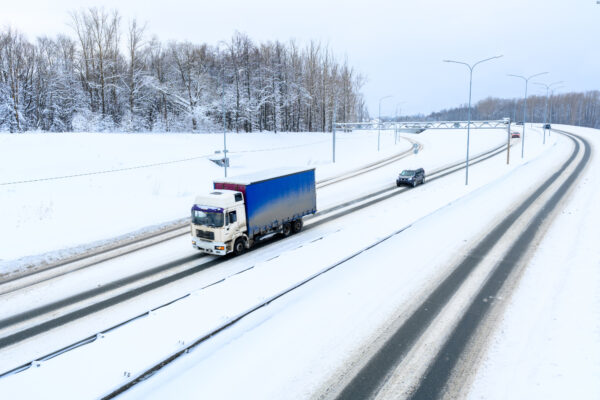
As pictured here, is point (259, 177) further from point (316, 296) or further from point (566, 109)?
point (566, 109)

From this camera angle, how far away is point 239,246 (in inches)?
629

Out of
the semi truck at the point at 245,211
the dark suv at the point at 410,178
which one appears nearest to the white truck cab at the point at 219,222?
the semi truck at the point at 245,211

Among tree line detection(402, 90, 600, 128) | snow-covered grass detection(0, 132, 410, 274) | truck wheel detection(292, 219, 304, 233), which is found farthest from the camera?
tree line detection(402, 90, 600, 128)

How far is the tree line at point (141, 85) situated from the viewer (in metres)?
47.3

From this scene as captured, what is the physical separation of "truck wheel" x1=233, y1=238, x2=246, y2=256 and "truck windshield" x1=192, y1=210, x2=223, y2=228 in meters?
1.23

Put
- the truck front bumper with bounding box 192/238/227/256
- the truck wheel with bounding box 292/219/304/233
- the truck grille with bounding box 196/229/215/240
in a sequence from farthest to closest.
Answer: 1. the truck wheel with bounding box 292/219/304/233
2. the truck grille with bounding box 196/229/215/240
3. the truck front bumper with bounding box 192/238/227/256

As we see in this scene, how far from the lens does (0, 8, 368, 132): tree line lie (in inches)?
1861

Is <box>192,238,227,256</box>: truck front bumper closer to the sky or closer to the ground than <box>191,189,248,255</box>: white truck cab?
closer to the ground

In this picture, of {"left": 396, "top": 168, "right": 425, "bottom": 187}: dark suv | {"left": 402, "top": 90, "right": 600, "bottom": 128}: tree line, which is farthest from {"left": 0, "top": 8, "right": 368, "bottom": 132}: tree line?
{"left": 402, "top": 90, "right": 600, "bottom": 128}: tree line

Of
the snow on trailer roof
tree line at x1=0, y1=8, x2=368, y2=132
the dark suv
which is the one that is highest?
tree line at x1=0, y1=8, x2=368, y2=132

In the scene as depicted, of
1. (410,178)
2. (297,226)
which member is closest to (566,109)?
(410,178)

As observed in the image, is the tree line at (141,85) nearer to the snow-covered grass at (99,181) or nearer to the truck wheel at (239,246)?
the snow-covered grass at (99,181)

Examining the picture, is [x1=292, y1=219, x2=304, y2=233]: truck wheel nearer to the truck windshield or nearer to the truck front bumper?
the truck front bumper

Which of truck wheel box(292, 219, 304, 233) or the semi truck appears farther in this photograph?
truck wheel box(292, 219, 304, 233)
